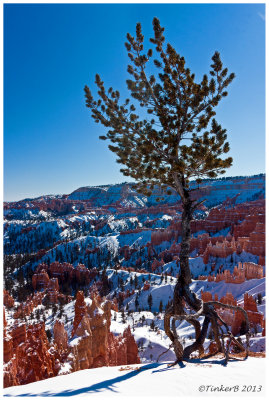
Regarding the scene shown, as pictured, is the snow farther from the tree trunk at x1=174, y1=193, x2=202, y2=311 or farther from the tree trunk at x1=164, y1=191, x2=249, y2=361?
the tree trunk at x1=174, y1=193, x2=202, y2=311

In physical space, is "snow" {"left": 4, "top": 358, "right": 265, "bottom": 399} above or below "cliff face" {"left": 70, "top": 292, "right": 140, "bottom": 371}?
above

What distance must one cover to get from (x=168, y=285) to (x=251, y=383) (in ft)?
159

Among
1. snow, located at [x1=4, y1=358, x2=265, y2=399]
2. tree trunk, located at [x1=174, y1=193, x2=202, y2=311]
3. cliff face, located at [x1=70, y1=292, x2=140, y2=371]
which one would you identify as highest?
tree trunk, located at [x1=174, y1=193, x2=202, y2=311]

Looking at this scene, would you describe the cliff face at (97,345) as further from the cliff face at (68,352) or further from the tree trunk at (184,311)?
the tree trunk at (184,311)

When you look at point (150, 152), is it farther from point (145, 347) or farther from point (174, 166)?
point (145, 347)

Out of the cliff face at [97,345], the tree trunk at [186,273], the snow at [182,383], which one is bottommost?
the cliff face at [97,345]

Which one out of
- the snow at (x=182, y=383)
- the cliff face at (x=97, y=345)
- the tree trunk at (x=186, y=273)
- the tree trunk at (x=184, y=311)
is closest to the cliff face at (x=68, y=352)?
the cliff face at (x=97, y=345)

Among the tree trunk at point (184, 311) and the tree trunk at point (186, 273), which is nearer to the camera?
the tree trunk at point (184, 311)

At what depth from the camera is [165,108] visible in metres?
6.31

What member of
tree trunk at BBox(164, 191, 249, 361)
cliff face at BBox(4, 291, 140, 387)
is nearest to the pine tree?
tree trunk at BBox(164, 191, 249, 361)

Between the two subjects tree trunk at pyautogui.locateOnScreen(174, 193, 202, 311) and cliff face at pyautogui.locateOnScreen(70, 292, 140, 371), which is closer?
tree trunk at pyautogui.locateOnScreen(174, 193, 202, 311)

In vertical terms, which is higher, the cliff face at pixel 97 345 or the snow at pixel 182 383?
the snow at pixel 182 383

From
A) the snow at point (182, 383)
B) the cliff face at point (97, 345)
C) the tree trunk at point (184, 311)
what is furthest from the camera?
the cliff face at point (97, 345)

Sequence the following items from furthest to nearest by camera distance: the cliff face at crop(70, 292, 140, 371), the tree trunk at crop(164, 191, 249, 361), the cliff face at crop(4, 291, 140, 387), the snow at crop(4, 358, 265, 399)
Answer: the cliff face at crop(70, 292, 140, 371) < the cliff face at crop(4, 291, 140, 387) < the tree trunk at crop(164, 191, 249, 361) < the snow at crop(4, 358, 265, 399)
